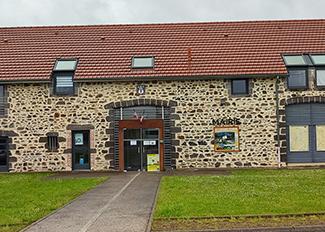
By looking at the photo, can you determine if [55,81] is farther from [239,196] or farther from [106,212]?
[106,212]

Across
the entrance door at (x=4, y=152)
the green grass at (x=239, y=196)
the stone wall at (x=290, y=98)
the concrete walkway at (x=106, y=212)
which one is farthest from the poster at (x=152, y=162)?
the concrete walkway at (x=106, y=212)

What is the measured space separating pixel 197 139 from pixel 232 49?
522 centimetres

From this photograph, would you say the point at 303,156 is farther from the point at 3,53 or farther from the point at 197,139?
the point at 3,53

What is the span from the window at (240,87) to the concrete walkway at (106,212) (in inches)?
393

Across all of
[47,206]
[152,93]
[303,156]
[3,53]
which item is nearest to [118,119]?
[152,93]

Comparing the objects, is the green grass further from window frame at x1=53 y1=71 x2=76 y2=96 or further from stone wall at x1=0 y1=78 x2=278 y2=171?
window frame at x1=53 y1=71 x2=76 y2=96

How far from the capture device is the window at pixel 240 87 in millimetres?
24891

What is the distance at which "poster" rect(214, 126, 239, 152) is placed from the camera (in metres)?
24.6

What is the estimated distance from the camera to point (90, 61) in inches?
1016

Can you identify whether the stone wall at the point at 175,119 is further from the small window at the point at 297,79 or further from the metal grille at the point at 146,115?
the small window at the point at 297,79

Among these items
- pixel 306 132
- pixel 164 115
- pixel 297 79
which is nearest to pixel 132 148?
pixel 164 115

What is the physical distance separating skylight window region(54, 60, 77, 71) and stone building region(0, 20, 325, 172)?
10 centimetres

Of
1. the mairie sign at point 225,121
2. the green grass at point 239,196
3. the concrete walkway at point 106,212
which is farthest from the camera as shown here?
the mairie sign at point 225,121

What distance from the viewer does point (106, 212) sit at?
36.8ft
